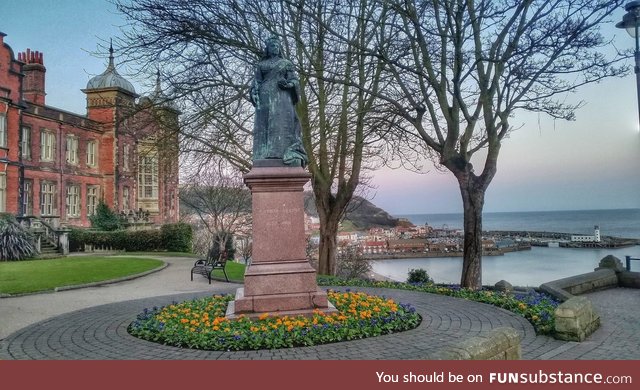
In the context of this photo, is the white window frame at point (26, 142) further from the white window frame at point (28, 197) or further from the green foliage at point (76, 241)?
the green foliage at point (76, 241)

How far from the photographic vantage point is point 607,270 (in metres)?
13.9

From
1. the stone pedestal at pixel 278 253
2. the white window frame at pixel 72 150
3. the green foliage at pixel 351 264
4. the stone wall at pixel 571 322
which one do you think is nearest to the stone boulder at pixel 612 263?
the stone wall at pixel 571 322

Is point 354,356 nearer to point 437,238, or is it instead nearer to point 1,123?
point 1,123

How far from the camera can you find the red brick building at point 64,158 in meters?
30.1

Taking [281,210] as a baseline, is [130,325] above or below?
below

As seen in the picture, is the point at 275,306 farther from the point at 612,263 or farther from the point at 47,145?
the point at 47,145

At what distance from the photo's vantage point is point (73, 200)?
122ft

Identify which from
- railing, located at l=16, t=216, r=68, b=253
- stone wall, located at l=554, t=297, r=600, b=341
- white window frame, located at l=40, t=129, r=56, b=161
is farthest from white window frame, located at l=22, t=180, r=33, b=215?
stone wall, located at l=554, t=297, r=600, b=341

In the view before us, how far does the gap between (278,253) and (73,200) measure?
35145 millimetres

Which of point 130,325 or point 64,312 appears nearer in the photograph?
point 130,325

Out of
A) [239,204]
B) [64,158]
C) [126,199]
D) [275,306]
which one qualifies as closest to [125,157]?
[126,199]

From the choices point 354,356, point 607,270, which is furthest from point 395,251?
point 354,356

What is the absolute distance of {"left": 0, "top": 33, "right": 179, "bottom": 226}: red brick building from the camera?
30.1 meters

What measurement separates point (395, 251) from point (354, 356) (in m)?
38.4
